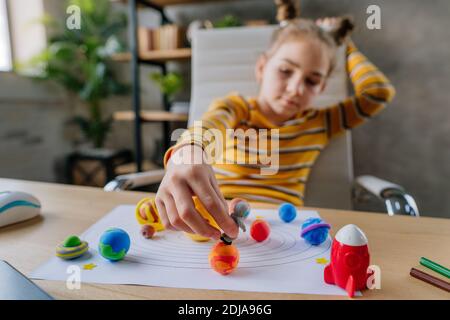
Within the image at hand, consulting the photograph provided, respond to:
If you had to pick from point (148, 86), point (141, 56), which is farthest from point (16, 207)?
point (148, 86)

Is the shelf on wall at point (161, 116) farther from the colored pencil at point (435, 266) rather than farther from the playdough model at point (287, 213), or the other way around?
the colored pencil at point (435, 266)

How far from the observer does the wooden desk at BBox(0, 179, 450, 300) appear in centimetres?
30

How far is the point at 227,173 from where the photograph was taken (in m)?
0.84

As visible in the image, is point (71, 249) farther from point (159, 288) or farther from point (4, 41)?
point (4, 41)

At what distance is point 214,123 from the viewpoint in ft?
2.26

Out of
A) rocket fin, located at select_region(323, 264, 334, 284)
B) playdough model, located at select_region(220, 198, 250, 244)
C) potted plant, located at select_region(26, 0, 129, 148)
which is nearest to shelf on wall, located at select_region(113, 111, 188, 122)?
potted plant, located at select_region(26, 0, 129, 148)

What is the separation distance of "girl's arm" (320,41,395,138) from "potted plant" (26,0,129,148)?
1.46 metres

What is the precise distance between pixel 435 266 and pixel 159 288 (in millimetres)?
292

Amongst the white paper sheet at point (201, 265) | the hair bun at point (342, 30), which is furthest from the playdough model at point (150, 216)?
the hair bun at point (342, 30)

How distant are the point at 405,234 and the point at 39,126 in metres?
2.06

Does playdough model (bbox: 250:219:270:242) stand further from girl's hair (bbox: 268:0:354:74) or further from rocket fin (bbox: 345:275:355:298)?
girl's hair (bbox: 268:0:354:74)

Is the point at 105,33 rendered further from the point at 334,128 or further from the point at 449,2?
the point at 449,2

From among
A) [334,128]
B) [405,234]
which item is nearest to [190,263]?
[405,234]

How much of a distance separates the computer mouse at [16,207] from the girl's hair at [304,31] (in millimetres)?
671
